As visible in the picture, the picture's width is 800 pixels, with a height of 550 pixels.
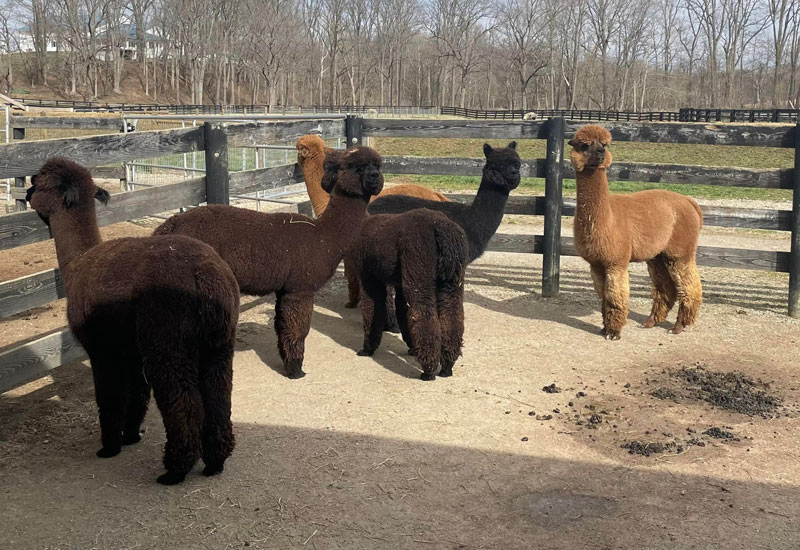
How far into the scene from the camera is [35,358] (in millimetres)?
5258

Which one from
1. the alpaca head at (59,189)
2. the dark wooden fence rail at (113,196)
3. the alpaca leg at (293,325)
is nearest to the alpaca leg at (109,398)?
the dark wooden fence rail at (113,196)

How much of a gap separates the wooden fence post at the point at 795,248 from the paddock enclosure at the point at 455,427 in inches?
0.9

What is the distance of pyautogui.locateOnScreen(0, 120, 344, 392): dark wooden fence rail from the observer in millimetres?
5309

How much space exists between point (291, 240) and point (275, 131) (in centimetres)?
327

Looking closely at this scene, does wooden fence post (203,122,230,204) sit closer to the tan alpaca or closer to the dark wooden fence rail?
the dark wooden fence rail

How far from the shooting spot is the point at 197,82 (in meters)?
72.2

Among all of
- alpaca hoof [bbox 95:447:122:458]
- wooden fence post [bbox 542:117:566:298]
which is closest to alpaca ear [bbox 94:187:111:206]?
alpaca hoof [bbox 95:447:122:458]

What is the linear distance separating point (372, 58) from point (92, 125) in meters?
67.0

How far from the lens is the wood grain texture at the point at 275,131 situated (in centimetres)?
821

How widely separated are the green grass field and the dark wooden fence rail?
11190 millimetres

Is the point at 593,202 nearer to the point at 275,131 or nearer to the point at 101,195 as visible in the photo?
the point at 275,131

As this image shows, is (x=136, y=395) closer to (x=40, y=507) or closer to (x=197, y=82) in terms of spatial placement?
(x=40, y=507)

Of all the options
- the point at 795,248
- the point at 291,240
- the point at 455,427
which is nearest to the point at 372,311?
the point at 291,240

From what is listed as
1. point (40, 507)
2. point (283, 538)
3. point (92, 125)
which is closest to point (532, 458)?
point (283, 538)
